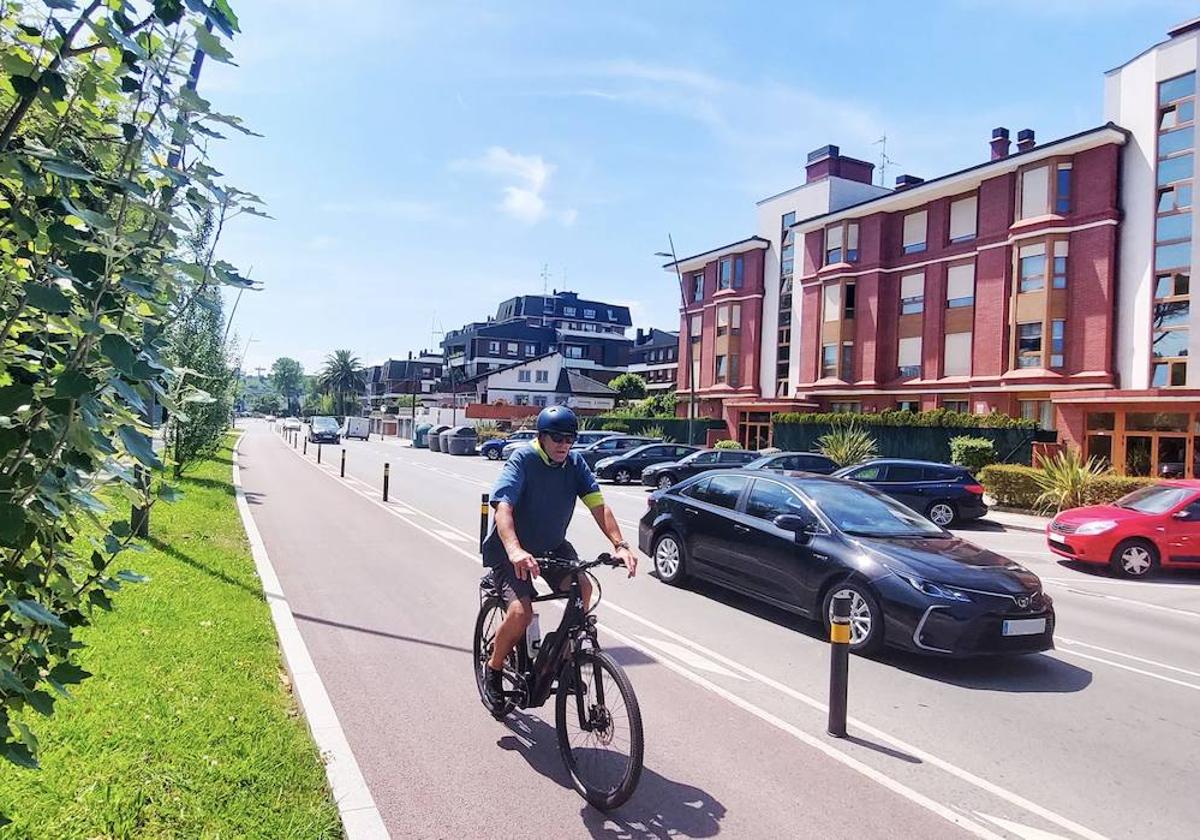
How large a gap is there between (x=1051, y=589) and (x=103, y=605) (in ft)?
39.6

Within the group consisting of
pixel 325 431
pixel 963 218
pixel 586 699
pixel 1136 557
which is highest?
pixel 963 218

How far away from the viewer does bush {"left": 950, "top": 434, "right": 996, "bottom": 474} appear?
26.5 metres

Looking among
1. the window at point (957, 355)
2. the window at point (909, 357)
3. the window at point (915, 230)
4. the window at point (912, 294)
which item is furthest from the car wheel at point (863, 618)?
the window at point (915, 230)

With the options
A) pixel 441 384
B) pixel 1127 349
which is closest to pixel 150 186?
pixel 1127 349

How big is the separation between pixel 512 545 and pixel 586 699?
3.00ft

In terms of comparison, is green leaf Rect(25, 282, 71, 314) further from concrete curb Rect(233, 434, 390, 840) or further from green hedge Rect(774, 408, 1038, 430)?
green hedge Rect(774, 408, 1038, 430)

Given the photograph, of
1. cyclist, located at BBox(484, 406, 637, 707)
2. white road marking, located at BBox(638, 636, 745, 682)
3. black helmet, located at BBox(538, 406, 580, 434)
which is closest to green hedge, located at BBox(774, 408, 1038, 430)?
white road marking, located at BBox(638, 636, 745, 682)

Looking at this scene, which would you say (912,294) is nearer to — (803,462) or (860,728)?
(803,462)

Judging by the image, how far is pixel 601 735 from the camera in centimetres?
414

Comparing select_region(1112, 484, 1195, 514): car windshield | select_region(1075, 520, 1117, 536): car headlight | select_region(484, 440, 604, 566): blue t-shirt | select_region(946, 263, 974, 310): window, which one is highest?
select_region(946, 263, 974, 310): window

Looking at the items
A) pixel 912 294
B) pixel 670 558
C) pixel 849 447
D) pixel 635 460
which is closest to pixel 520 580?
pixel 670 558

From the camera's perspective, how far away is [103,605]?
6.90 ft

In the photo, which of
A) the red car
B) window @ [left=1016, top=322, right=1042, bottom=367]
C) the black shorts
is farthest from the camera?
window @ [left=1016, top=322, right=1042, bottom=367]

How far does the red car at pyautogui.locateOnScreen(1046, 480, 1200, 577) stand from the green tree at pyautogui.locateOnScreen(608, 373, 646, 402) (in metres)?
61.9
